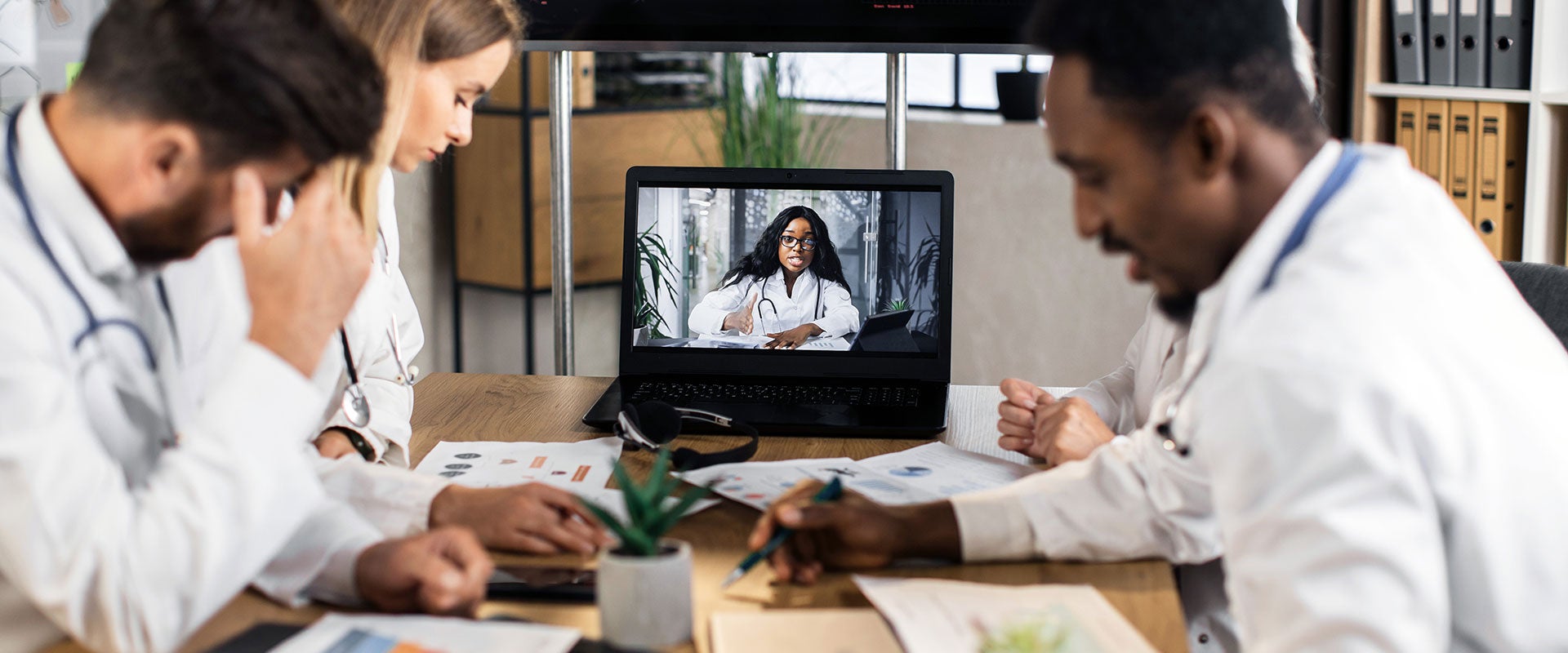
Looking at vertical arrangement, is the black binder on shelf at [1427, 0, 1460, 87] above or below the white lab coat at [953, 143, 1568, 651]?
above

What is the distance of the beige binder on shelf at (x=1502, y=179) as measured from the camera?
2648mm

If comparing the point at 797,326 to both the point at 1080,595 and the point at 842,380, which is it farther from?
Result: the point at 1080,595

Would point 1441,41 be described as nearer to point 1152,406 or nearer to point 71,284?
point 1152,406

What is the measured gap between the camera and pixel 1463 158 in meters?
2.73

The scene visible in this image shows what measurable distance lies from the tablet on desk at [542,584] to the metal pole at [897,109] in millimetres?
1297

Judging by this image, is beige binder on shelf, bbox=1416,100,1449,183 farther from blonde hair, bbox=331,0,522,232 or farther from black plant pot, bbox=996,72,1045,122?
blonde hair, bbox=331,0,522,232

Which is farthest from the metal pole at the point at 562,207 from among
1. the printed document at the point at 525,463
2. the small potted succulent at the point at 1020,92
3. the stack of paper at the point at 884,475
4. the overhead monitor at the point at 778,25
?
the small potted succulent at the point at 1020,92

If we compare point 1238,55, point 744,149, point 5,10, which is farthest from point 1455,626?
point 744,149

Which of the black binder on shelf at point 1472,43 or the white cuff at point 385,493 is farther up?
the black binder on shelf at point 1472,43

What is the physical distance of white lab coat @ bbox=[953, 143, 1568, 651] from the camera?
779mm

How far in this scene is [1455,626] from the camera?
0.88 meters

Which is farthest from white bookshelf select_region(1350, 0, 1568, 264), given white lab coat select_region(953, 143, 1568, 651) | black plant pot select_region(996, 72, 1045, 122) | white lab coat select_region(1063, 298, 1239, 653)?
white lab coat select_region(953, 143, 1568, 651)

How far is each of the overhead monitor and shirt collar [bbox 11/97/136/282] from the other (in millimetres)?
1297

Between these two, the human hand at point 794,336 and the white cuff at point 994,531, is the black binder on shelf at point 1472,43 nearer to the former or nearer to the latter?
the human hand at point 794,336
